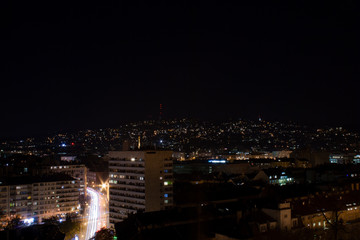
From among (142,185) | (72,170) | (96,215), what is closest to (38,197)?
(96,215)

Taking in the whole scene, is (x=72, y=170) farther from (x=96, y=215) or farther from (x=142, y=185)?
(x=142, y=185)

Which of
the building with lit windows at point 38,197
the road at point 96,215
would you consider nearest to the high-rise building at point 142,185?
the road at point 96,215

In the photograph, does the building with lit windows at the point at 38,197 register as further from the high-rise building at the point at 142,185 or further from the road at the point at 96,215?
the high-rise building at the point at 142,185

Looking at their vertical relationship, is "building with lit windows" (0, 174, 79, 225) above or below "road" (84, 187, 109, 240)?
above

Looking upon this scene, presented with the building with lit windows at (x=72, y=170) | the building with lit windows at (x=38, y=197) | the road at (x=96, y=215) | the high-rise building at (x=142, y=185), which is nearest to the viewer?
the high-rise building at (x=142, y=185)

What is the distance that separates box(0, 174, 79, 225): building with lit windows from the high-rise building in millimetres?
11971

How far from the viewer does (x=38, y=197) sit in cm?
4538

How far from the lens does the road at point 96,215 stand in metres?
36.2

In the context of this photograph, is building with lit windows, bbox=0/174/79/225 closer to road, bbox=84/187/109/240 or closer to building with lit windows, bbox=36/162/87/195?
road, bbox=84/187/109/240

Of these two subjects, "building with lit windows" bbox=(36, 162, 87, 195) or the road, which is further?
"building with lit windows" bbox=(36, 162, 87, 195)

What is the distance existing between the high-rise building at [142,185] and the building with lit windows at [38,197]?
1197cm

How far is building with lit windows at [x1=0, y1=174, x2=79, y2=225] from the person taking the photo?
142 feet

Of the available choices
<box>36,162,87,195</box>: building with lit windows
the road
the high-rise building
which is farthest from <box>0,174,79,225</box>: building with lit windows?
the high-rise building

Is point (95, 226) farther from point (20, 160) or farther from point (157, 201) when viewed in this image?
point (20, 160)
